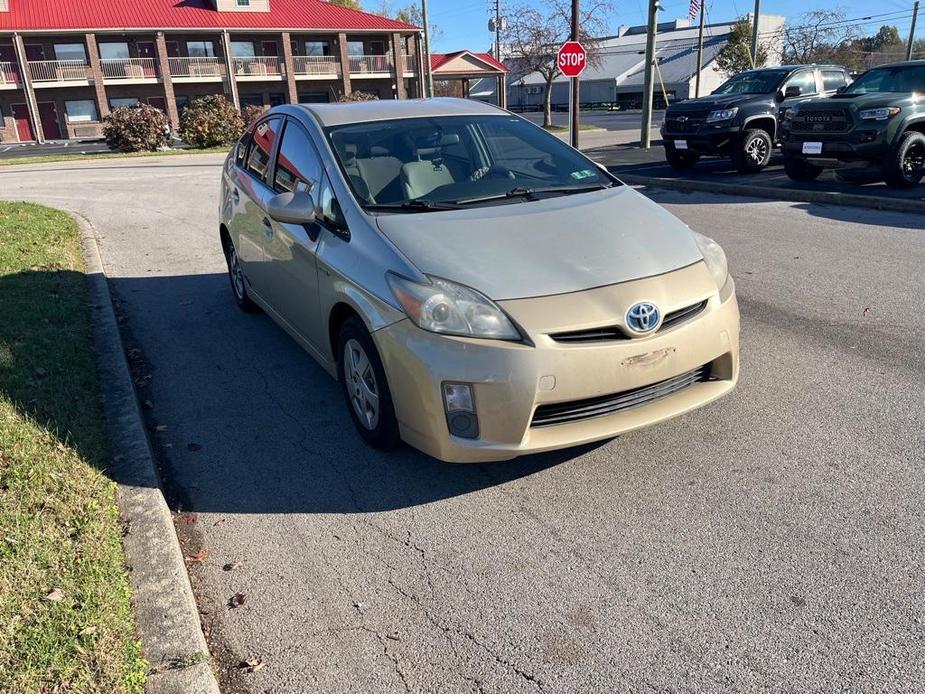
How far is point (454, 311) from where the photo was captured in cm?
340

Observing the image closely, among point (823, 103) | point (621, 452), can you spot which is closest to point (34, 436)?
point (621, 452)

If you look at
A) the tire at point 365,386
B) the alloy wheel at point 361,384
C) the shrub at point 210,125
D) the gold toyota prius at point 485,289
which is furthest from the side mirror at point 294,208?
the shrub at point 210,125

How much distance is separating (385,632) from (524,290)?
1528 mm

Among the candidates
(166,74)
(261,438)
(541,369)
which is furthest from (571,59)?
(166,74)

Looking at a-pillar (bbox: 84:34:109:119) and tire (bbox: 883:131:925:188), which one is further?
a-pillar (bbox: 84:34:109:119)

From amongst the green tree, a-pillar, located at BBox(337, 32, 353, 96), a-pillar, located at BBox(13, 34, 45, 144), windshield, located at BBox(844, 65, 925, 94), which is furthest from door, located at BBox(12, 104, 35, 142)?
the green tree

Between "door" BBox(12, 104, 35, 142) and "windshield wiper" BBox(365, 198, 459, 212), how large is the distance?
162 ft

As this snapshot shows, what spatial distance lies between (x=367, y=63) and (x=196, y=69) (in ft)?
34.2

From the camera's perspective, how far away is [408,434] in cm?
364

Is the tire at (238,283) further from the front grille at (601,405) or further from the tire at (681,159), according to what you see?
the tire at (681,159)

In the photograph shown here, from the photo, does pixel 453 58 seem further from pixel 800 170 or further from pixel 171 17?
pixel 800 170

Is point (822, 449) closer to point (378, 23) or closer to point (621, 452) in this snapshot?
point (621, 452)

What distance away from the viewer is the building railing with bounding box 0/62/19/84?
42.9 meters

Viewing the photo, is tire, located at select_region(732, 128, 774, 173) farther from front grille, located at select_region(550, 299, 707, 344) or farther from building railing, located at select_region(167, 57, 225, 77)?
building railing, located at select_region(167, 57, 225, 77)
